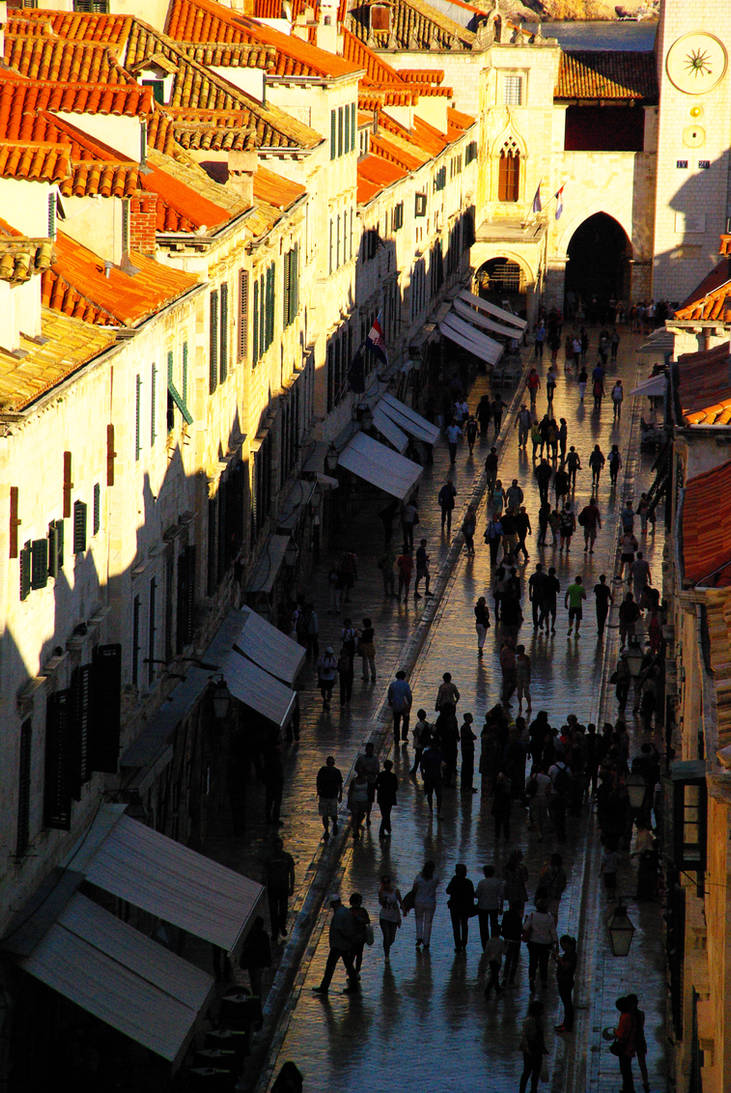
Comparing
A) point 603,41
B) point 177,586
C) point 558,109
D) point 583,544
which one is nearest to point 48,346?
point 177,586

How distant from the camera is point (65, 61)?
109 ft

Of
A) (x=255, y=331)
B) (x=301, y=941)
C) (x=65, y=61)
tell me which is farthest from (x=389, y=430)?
(x=301, y=941)

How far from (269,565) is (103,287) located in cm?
1482

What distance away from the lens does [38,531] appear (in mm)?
22750

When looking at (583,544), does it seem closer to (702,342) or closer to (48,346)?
(702,342)

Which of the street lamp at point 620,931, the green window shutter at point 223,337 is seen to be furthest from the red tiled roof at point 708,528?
the green window shutter at point 223,337

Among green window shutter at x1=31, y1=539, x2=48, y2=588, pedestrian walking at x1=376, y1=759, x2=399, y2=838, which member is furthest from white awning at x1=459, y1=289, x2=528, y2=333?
green window shutter at x1=31, y1=539, x2=48, y2=588

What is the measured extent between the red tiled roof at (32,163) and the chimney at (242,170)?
41.5ft

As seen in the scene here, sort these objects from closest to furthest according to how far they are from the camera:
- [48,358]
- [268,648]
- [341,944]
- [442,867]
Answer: [48,358], [341,944], [442,867], [268,648]

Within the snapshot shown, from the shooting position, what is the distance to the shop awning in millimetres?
80125

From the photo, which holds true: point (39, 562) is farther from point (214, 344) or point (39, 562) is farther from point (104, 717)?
point (214, 344)

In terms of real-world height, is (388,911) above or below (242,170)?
below

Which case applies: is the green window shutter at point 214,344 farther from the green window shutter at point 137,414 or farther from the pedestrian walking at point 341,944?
the pedestrian walking at point 341,944

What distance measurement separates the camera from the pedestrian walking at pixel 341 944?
89.9 feet
